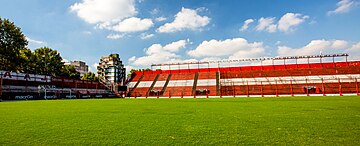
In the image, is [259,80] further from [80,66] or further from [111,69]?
[80,66]

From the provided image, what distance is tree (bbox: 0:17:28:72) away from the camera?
38.4m

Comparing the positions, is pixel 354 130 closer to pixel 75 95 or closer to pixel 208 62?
pixel 75 95

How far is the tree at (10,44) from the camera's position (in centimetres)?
3838

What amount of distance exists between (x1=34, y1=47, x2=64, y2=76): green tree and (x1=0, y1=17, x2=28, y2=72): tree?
34.7 ft

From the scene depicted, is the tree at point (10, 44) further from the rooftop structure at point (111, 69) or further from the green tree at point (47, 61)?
the rooftop structure at point (111, 69)

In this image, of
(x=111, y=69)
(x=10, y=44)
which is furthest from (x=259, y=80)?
(x=111, y=69)

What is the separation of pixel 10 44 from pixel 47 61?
15.6m

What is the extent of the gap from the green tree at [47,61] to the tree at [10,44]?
10.6m

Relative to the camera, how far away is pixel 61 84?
46.0 meters

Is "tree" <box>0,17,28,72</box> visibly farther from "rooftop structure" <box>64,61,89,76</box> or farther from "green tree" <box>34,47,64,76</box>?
"rooftop structure" <box>64,61,89,76</box>

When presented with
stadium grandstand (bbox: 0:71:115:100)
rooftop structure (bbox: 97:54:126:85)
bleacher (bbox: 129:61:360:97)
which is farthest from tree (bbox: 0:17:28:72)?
rooftop structure (bbox: 97:54:126:85)

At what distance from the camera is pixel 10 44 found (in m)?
39.3

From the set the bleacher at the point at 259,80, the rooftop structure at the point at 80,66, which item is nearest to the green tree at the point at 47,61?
the bleacher at the point at 259,80

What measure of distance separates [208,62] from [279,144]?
54639 mm
